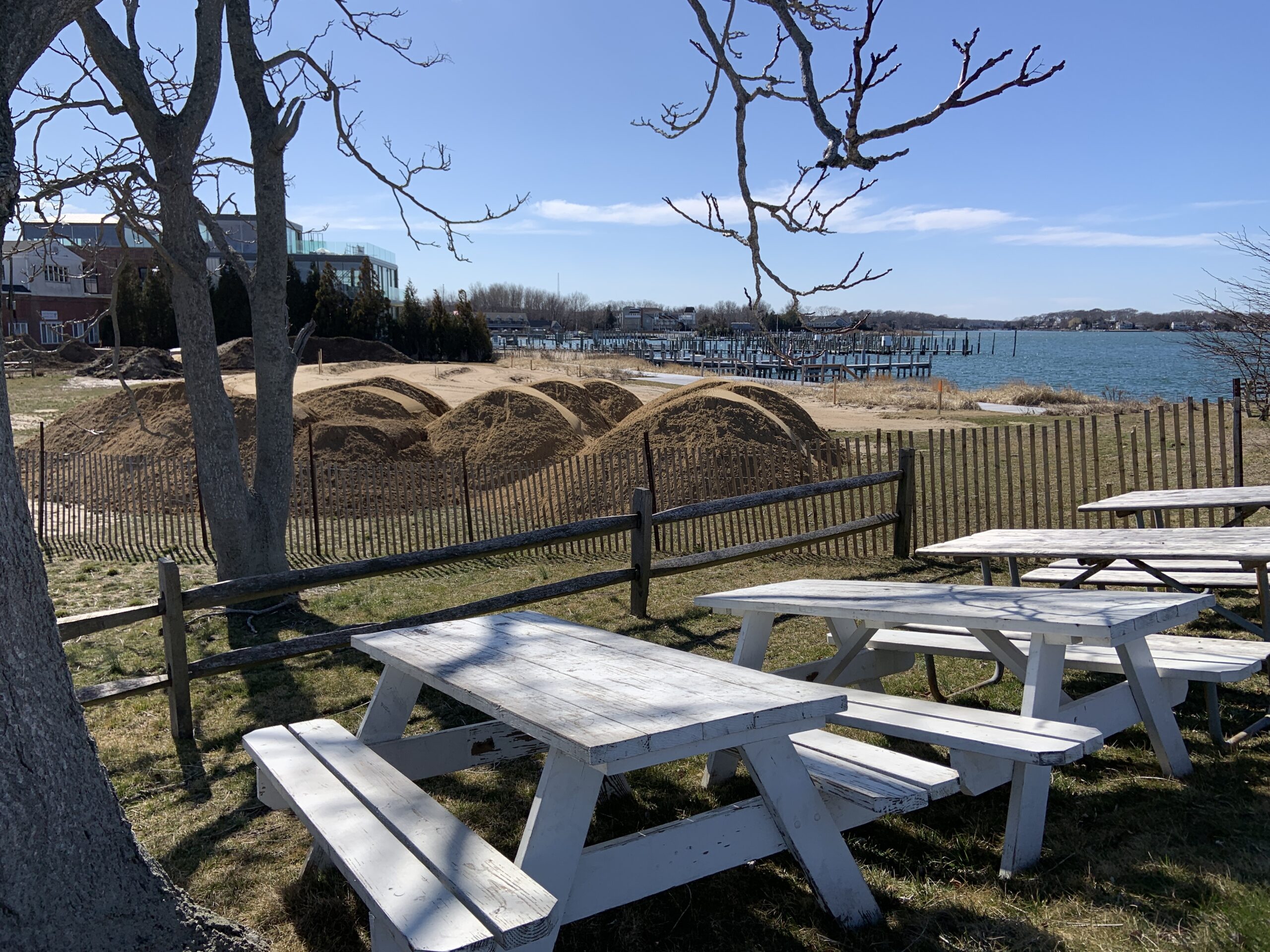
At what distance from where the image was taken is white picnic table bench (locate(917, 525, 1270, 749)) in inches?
173

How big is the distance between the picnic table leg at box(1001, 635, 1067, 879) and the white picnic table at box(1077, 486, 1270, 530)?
277 cm

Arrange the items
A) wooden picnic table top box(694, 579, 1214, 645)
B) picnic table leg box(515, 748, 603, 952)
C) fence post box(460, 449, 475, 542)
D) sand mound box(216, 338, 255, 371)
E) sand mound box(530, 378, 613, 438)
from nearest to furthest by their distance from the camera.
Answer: picnic table leg box(515, 748, 603, 952) → wooden picnic table top box(694, 579, 1214, 645) → fence post box(460, 449, 475, 542) → sand mound box(530, 378, 613, 438) → sand mound box(216, 338, 255, 371)

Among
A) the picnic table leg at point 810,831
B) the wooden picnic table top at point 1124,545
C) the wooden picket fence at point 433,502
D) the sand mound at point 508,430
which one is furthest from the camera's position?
the sand mound at point 508,430

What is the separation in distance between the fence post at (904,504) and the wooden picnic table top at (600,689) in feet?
21.1

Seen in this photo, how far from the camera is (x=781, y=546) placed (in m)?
8.91

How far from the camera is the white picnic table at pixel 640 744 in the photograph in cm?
258

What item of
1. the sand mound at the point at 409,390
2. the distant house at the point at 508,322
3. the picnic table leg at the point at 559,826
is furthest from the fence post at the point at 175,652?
the distant house at the point at 508,322

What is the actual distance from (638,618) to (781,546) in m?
1.80

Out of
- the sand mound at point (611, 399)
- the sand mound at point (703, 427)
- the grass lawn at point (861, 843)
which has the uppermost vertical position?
the sand mound at point (611, 399)

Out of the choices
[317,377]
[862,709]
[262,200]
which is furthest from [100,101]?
[317,377]

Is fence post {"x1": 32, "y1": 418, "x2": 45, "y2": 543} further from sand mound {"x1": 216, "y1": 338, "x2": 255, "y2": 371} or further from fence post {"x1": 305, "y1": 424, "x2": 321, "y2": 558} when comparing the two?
sand mound {"x1": 216, "y1": 338, "x2": 255, "y2": 371}

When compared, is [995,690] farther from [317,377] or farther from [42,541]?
[317,377]

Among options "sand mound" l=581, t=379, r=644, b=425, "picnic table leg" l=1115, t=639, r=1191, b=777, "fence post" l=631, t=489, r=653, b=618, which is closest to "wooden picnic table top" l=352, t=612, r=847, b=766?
"picnic table leg" l=1115, t=639, r=1191, b=777

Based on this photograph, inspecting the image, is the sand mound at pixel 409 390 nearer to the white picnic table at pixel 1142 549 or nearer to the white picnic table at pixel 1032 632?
the white picnic table at pixel 1142 549
